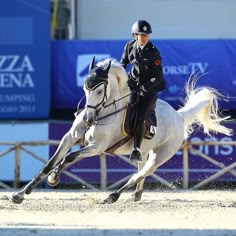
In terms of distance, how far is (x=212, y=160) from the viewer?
1347 centimetres

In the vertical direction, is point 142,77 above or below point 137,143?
above

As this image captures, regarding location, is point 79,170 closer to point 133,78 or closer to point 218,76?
point 218,76

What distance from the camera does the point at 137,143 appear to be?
30.6ft

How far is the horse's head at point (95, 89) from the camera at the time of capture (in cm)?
856

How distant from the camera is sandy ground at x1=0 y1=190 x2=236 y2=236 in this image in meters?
6.29

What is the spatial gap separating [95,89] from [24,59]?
221 inches

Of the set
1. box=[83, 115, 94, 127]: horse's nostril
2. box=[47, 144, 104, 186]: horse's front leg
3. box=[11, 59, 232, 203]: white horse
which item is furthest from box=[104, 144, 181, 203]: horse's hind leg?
box=[83, 115, 94, 127]: horse's nostril

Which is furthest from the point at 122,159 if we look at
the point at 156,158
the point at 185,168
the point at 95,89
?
the point at 95,89

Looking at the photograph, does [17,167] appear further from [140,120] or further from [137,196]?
[140,120]

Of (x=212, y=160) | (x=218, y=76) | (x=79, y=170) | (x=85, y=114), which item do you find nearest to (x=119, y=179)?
(x=79, y=170)

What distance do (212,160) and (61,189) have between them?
285 cm

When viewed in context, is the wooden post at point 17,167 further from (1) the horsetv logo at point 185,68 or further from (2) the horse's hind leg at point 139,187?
(2) the horse's hind leg at point 139,187

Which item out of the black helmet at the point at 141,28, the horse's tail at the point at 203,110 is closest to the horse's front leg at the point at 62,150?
the black helmet at the point at 141,28

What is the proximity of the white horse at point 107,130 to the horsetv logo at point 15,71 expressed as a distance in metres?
4.38
